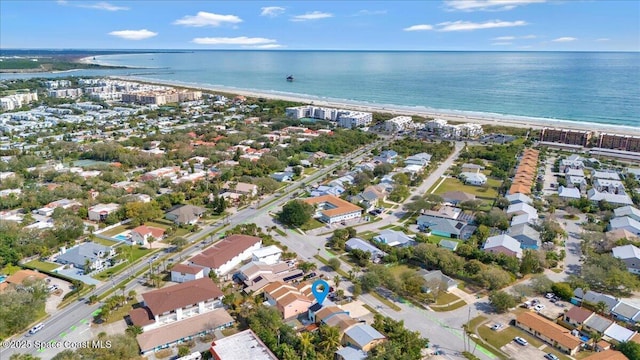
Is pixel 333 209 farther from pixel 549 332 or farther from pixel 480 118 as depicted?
pixel 480 118

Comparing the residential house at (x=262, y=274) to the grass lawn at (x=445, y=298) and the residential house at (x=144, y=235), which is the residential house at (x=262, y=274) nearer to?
the grass lawn at (x=445, y=298)

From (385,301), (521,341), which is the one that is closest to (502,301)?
(521,341)

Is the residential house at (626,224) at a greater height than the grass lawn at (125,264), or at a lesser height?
greater

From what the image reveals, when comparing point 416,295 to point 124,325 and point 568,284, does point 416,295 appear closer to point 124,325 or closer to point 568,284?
point 568,284

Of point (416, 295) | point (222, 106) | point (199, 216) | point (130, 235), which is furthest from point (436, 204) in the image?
point (222, 106)

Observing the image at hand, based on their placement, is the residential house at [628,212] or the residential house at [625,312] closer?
the residential house at [625,312]

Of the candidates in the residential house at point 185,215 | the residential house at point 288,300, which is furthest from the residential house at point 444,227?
the residential house at point 185,215

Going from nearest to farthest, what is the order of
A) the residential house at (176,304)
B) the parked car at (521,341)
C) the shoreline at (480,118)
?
the parked car at (521,341)
the residential house at (176,304)
the shoreline at (480,118)
